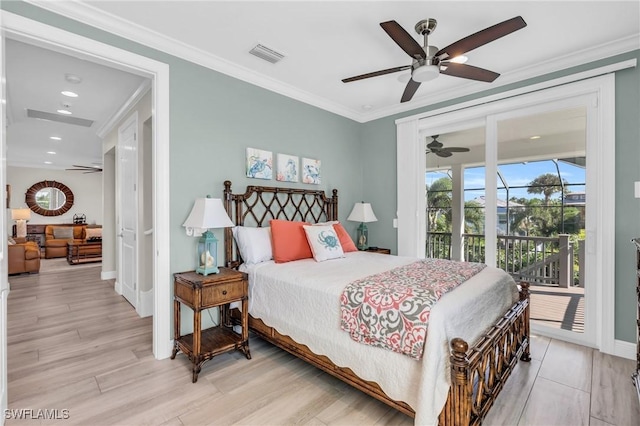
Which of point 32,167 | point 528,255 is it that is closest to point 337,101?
point 528,255

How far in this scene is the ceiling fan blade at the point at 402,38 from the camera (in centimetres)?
190

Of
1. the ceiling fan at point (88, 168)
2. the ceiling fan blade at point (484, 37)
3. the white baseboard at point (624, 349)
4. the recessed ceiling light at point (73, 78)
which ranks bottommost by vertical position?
the white baseboard at point (624, 349)

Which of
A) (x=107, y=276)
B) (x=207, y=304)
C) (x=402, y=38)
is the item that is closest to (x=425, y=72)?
(x=402, y=38)

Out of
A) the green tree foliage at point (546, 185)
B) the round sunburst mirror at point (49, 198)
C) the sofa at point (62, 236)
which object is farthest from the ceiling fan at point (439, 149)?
the round sunburst mirror at point (49, 198)

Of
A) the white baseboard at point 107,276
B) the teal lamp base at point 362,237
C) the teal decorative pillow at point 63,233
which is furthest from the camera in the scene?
the teal decorative pillow at point 63,233

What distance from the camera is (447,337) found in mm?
1653

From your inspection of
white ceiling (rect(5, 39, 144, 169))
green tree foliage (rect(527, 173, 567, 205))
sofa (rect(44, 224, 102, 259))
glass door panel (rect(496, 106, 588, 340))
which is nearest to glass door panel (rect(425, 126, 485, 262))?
glass door panel (rect(496, 106, 588, 340))

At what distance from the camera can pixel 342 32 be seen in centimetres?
256

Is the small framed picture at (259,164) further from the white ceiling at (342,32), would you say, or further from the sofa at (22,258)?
the sofa at (22,258)

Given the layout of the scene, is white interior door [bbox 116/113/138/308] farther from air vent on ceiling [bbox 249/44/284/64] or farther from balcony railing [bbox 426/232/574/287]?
balcony railing [bbox 426/232/574/287]

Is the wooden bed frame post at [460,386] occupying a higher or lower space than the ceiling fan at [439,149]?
lower

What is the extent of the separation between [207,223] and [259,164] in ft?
3.53

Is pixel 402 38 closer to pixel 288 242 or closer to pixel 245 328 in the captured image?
pixel 288 242

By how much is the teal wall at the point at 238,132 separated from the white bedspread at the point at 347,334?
952mm
